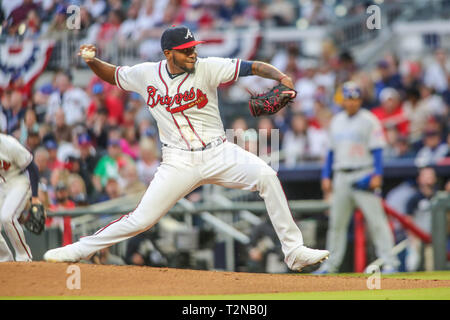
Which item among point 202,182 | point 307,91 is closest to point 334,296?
point 202,182

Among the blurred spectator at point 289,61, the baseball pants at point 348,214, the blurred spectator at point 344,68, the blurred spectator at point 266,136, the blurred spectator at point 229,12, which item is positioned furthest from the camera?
the blurred spectator at point 229,12

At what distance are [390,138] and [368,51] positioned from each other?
625 centimetres

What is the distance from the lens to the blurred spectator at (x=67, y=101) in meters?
11.2

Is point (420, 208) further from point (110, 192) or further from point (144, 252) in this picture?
point (110, 192)

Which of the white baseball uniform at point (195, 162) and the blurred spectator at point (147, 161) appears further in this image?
the blurred spectator at point (147, 161)

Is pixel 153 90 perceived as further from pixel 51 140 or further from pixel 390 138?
pixel 390 138

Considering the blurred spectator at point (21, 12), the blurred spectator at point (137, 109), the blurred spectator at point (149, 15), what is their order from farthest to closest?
the blurred spectator at point (149, 15) < the blurred spectator at point (137, 109) < the blurred spectator at point (21, 12)

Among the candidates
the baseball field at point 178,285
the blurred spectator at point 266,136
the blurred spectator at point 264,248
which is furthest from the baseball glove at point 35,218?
the blurred spectator at point 266,136

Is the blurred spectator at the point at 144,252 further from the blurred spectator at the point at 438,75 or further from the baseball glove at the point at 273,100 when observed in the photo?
the blurred spectator at the point at 438,75

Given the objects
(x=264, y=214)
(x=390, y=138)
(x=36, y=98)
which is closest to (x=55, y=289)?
(x=264, y=214)

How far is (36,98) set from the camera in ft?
36.2

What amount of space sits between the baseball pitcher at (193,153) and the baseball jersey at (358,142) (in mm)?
3021

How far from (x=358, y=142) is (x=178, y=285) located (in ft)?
12.4

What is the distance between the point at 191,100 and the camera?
5934 mm
